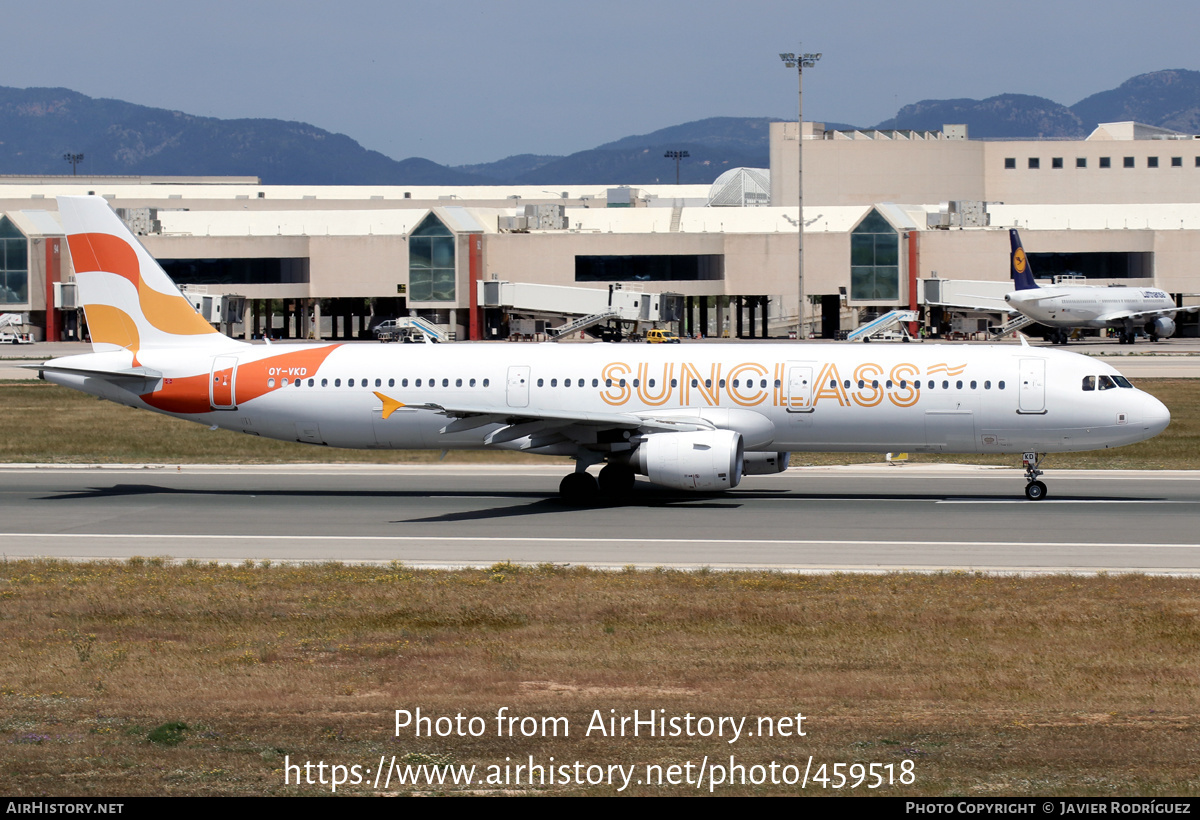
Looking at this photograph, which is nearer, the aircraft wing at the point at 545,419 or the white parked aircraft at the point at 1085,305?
the aircraft wing at the point at 545,419

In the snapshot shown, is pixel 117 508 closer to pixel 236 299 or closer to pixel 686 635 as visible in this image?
pixel 686 635

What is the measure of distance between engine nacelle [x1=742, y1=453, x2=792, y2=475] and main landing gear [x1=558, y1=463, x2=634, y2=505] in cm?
289

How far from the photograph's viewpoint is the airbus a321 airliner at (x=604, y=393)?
31484 mm

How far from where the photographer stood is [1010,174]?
536ft

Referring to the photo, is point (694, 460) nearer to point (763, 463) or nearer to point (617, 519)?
point (617, 519)

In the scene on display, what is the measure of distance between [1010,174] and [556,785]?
535 feet

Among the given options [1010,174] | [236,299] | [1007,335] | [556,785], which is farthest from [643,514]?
[1010,174]

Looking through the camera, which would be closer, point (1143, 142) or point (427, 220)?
point (427, 220)

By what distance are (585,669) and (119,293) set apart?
2314 centimetres

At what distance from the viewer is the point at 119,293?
35.0 metres

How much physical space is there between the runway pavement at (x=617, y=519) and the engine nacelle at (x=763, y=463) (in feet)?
2.29

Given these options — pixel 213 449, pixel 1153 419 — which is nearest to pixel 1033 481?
pixel 1153 419

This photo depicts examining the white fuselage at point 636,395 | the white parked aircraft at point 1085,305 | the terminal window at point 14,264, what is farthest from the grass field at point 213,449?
the terminal window at point 14,264

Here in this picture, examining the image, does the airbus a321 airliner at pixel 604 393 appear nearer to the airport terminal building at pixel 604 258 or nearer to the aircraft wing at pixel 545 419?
the aircraft wing at pixel 545 419
